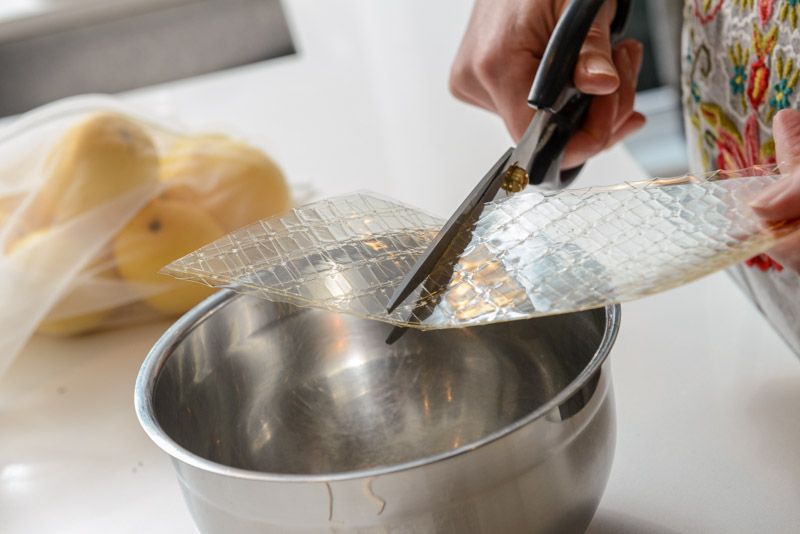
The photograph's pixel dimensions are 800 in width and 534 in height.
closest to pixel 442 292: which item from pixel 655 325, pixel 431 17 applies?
pixel 655 325

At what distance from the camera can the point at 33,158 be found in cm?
68

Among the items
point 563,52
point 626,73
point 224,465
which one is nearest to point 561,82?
point 563,52

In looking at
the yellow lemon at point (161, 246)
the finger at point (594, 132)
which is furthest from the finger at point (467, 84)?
the yellow lemon at point (161, 246)

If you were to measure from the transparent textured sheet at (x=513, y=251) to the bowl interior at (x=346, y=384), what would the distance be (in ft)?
0.18

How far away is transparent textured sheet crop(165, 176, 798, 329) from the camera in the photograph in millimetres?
312

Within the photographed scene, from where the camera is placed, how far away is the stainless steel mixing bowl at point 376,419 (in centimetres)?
30

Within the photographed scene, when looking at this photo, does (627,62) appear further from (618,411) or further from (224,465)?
(224,465)

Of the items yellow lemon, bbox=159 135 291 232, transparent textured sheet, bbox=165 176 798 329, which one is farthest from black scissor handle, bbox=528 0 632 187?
yellow lemon, bbox=159 135 291 232

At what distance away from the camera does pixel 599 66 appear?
49cm

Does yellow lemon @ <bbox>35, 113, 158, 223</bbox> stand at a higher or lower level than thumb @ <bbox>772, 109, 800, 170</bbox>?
lower

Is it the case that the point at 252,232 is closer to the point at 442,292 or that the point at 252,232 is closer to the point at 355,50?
the point at 442,292

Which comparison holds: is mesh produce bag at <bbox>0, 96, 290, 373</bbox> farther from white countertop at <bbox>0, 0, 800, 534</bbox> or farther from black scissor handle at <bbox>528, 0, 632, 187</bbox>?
black scissor handle at <bbox>528, 0, 632, 187</bbox>

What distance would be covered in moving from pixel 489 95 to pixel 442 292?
0.28 m

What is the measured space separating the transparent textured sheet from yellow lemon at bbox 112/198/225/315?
0.72 ft
